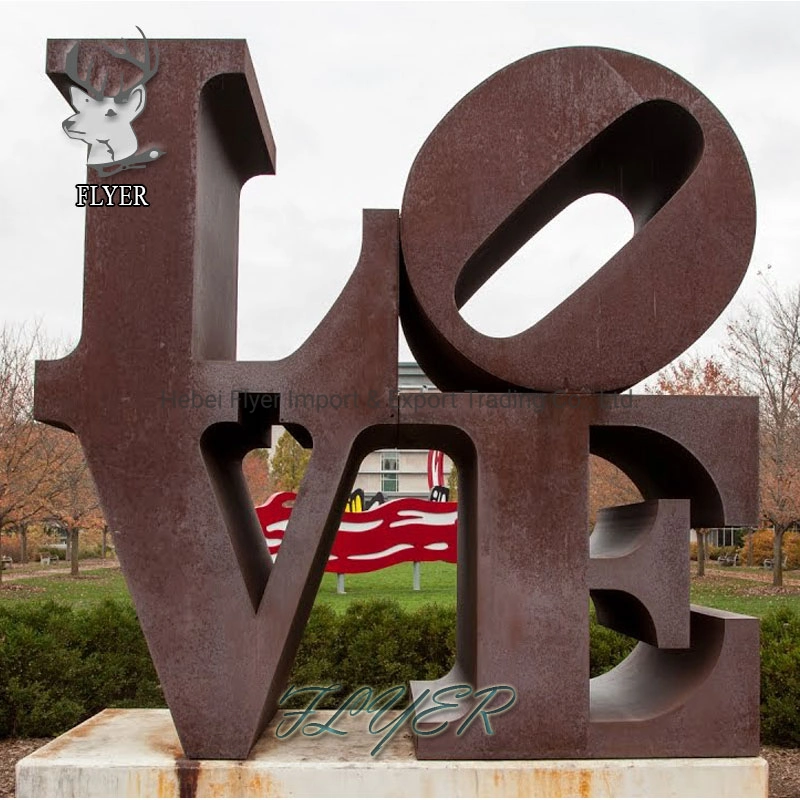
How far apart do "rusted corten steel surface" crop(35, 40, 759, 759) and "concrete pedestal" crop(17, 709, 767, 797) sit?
0.39ft

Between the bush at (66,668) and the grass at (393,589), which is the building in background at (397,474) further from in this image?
the bush at (66,668)

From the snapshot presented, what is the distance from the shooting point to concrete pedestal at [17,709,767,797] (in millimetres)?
4699

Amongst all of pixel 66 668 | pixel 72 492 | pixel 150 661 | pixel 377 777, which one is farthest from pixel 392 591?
pixel 377 777

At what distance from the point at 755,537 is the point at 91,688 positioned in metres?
28.1

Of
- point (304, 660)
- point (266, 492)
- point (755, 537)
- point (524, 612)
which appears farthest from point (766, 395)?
point (266, 492)

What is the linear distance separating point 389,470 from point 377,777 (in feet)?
189

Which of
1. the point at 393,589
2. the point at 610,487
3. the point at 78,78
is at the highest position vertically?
the point at 78,78

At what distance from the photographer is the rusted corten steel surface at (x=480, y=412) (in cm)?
492

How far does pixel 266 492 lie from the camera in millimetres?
41969

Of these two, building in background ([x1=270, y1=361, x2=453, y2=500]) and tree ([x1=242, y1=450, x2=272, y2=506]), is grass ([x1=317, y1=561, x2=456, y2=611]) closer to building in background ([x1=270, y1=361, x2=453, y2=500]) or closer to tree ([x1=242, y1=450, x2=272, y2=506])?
tree ([x1=242, y1=450, x2=272, y2=506])

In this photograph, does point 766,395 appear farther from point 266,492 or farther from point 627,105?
point 266,492

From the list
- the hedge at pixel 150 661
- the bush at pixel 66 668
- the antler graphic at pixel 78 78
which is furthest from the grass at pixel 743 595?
the antler graphic at pixel 78 78

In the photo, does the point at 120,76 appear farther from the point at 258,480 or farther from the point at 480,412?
the point at 258,480
